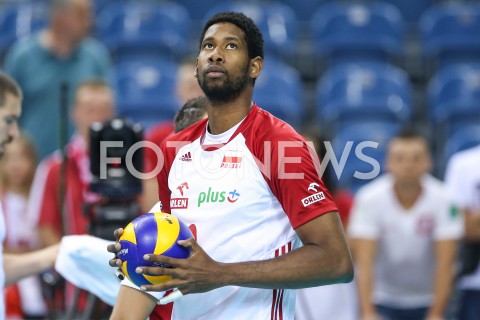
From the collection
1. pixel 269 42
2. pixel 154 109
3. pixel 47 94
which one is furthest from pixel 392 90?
pixel 47 94

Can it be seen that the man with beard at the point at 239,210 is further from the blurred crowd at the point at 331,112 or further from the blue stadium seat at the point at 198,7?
the blue stadium seat at the point at 198,7

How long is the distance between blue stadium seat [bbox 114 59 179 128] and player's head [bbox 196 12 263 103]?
505 centimetres

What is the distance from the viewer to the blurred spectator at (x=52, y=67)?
7.57 metres

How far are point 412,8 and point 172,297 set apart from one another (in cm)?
770

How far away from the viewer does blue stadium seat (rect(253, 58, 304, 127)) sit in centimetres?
823

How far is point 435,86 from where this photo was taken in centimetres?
879

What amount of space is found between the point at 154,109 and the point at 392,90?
2.12 m

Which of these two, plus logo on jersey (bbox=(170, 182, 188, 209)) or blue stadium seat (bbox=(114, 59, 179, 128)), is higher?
blue stadium seat (bbox=(114, 59, 179, 128))

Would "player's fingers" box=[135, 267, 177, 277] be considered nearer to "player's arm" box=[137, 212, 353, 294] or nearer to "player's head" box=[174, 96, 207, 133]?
"player's arm" box=[137, 212, 353, 294]

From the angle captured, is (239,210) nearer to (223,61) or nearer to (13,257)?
(223,61)

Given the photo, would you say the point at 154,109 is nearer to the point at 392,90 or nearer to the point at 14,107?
the point at 392,90

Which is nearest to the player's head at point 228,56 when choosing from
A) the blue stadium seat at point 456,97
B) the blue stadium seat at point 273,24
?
the blue stadium seat at point 456,97

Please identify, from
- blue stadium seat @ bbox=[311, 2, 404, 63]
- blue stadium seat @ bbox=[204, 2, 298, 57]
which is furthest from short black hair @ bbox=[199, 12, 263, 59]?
blue stadium seat @ bbox=[311, 2, 404, 63]

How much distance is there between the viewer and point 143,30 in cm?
963
